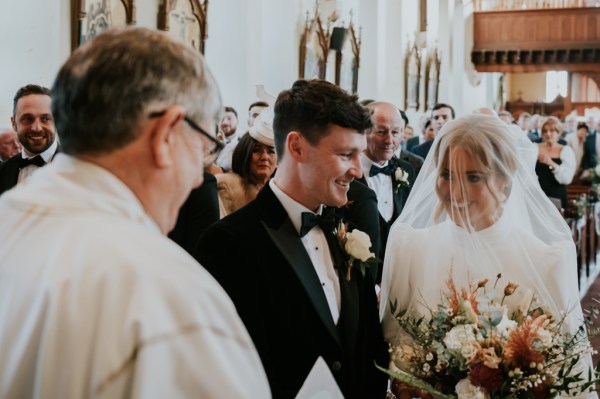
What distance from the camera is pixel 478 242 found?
2.83m

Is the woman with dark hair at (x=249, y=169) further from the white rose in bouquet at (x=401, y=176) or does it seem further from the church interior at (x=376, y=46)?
the church interior at (x=376, y=46)

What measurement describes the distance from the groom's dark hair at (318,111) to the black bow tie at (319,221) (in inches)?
10.2

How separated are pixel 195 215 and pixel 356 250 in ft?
4.63

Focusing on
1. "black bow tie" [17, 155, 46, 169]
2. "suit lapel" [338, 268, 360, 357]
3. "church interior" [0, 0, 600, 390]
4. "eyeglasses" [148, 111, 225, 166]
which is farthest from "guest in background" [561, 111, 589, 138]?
"eyeglasses" [148, 111, 225, 166]

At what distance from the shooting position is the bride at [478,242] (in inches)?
109

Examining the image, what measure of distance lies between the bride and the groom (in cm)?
25

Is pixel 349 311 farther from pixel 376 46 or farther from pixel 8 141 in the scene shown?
pixel 376 46

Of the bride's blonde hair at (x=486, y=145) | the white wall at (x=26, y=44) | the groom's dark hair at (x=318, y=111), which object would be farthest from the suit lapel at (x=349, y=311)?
the white wall at (x=26, y=44)

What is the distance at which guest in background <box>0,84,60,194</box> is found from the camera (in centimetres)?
418

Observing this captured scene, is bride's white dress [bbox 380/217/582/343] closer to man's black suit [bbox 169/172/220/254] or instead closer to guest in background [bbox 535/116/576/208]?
man's black suit [bbox 169/172/220/254]

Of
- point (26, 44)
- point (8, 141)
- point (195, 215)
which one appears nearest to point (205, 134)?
point (195, 215)

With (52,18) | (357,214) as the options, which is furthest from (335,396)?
(52,18)

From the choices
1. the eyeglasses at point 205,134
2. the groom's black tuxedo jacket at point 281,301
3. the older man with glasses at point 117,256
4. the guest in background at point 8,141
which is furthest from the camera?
the guest in background at point 8,141

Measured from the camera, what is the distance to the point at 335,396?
228 cm
